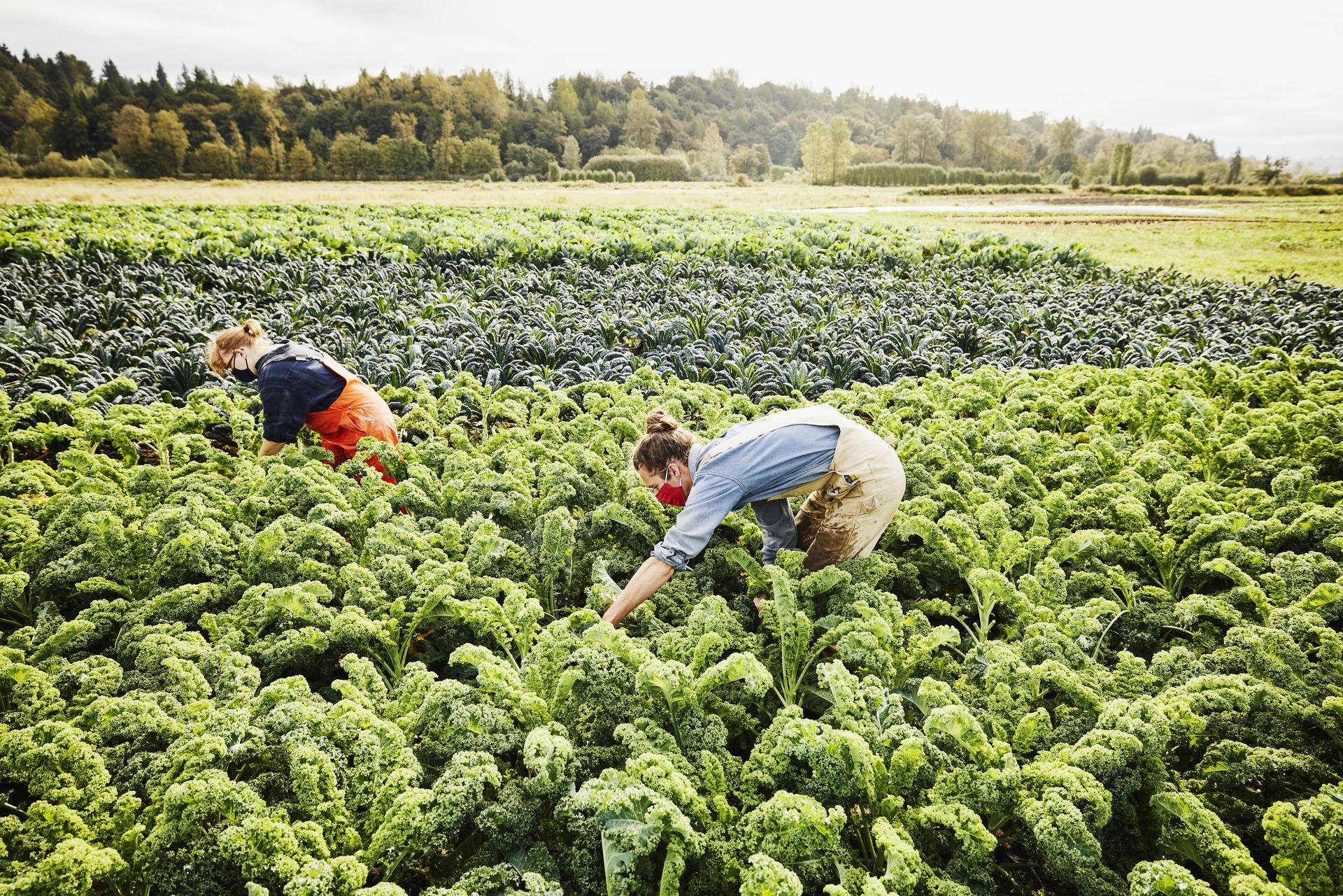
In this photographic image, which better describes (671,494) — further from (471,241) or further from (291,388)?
(471,241)

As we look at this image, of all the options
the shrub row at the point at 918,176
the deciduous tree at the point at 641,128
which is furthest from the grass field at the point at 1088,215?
the deciduous tree at the point at 641,128

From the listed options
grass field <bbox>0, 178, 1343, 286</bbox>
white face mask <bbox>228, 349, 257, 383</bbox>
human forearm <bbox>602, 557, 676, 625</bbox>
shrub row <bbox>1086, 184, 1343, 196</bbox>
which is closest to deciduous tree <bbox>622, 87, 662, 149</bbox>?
grass field <bbox>0, 178, 1343, 286</bbox>

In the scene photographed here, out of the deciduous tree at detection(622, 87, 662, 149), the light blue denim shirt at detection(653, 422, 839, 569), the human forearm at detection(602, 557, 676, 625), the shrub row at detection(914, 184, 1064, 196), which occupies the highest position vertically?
the deciduous tree at detection(622, 87, 662, 149)

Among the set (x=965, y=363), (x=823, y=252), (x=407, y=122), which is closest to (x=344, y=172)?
(x=407, y=122)

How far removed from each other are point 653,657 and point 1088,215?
37913 mm

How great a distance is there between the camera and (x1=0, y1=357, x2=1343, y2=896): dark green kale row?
2.27 metres

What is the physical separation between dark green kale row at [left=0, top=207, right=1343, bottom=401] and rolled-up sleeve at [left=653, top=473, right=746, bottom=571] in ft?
14.6

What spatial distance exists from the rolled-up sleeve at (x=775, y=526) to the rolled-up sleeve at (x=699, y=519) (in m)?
0.66

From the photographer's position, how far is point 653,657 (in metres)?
2.89

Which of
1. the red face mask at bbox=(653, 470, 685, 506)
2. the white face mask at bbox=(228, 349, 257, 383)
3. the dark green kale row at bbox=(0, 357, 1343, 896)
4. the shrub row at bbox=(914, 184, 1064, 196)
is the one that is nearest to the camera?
the dark green kale row at bbox=(0, 357, 1343, 896)

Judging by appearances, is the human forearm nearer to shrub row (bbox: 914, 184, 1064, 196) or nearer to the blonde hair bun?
the blonde hair bun

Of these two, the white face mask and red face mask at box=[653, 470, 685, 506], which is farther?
the white face mask

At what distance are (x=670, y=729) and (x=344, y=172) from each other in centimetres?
9846

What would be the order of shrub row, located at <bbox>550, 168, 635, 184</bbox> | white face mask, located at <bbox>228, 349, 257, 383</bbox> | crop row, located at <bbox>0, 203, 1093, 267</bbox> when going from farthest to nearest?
shrub row, located at <bbox>550, 168, 635, 184</bbox> → crop row, located at <bbox>0, 203, 1093, 267</bbox> → white face mask, located at <bbox>228, 349, 257, 383</bbox>
